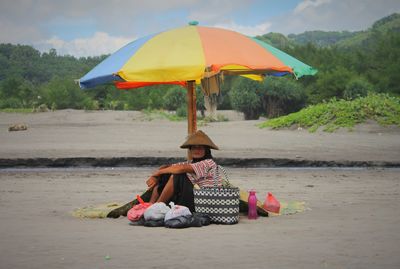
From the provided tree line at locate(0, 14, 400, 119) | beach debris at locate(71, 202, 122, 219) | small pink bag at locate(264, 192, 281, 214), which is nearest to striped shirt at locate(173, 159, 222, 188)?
small pink bag at locate(264, 192, 281, 214)

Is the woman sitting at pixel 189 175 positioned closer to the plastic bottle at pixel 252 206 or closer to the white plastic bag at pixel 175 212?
the white plastic bag at pixel 175 212

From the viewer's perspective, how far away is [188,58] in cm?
895

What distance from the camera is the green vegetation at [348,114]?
26.7 meters

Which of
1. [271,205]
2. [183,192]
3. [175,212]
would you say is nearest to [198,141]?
[183,192]

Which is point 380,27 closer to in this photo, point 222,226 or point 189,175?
point 189,175

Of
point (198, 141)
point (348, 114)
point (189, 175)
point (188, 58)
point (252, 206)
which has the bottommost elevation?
point (252, 206)

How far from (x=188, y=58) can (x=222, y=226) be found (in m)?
1.98

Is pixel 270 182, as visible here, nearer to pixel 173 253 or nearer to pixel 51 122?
pixel 173 253

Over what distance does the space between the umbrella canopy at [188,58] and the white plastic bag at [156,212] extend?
4.73ft

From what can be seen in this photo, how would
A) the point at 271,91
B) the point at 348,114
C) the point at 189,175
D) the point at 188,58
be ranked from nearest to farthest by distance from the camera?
1. the point at 188,58
2. the point at 189,175
3. the point at 348,114
4. the point at 271,91

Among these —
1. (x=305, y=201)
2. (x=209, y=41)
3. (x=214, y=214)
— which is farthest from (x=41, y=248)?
(x=305, y=201)

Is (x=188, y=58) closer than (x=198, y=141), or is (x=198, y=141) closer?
(x=188, y=58)

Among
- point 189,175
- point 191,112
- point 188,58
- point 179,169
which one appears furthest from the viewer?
point 191,112

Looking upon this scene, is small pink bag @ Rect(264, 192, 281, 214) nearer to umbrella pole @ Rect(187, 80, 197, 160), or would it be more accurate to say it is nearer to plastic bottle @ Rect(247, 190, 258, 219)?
plastic bottle @ Rect(247, 190, 258, 219)
